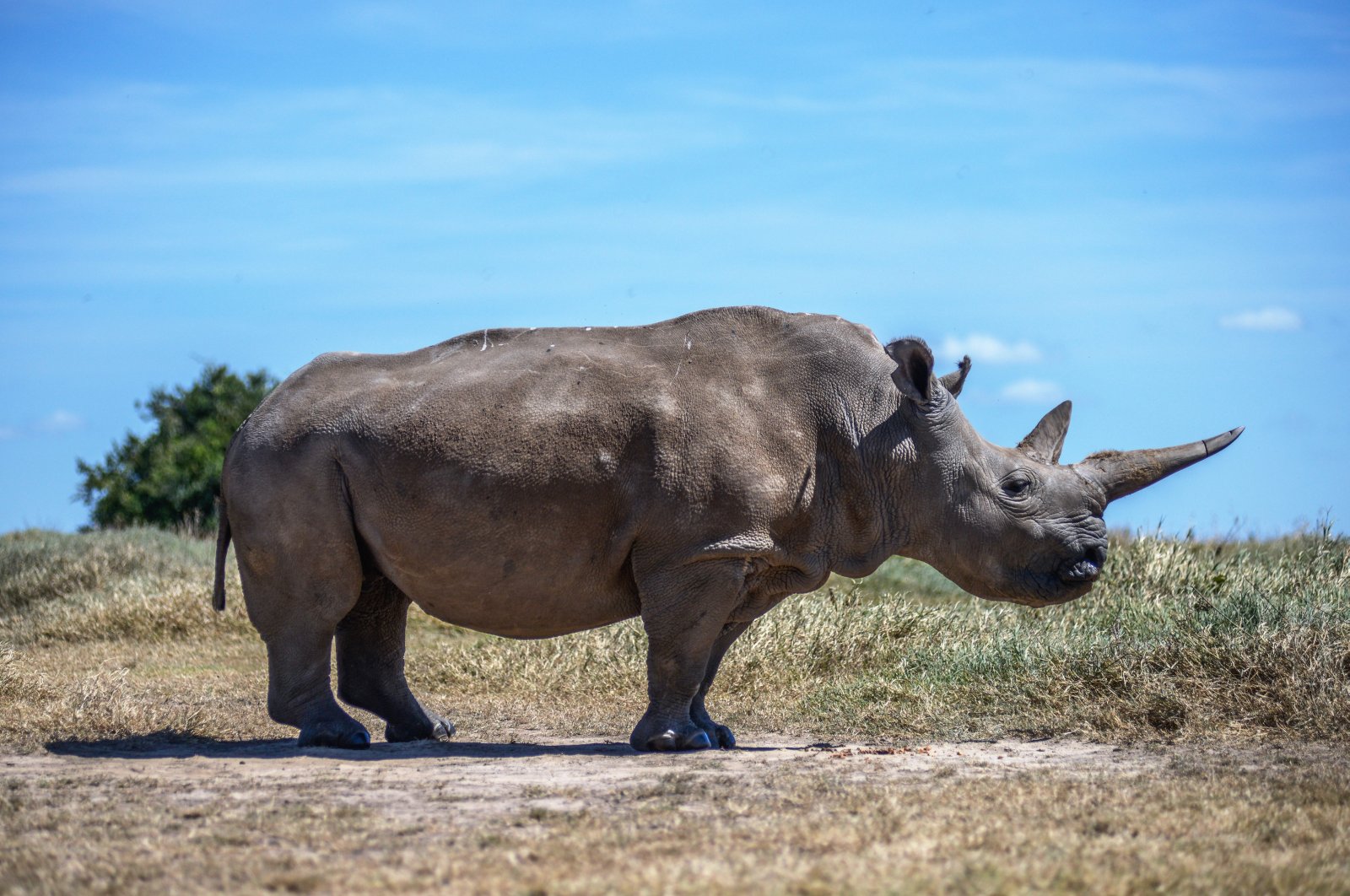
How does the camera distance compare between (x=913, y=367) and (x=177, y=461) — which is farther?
(x=177, y=461)

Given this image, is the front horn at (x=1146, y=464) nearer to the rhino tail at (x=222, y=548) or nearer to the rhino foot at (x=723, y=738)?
the rhino foot at (x=723, y=738)

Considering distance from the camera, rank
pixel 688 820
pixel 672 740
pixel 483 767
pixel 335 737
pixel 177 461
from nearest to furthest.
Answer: pixel 688 820
pixel 483 767
pixel 672 740
pixel 335 737
pixel 177 461

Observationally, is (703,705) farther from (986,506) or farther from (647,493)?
(986,506)

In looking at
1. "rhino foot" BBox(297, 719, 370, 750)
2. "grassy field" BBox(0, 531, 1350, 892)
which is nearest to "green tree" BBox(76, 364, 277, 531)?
"grassy field" BBox(0, 531, 1350, 892)

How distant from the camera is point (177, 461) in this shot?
2645 cm

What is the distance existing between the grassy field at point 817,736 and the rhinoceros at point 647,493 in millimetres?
818

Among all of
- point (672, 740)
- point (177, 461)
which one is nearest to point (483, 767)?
point (672, 740)

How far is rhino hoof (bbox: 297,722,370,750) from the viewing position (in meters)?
7.36

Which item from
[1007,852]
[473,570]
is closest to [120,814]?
[473,570]

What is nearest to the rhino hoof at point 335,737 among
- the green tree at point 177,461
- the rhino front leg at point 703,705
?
the rhino front leg at point 703,705

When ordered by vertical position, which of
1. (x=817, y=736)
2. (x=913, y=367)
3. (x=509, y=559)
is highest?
(x=913, y=367)

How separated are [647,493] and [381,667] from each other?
2021 mm

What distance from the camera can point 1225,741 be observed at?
22.7 feet

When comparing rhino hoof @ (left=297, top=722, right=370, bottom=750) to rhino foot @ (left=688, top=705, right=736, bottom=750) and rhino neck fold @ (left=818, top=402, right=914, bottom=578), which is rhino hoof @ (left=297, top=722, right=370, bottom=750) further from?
rhino neck fold @ (left=818, top=402, right=914, bottom=578)
